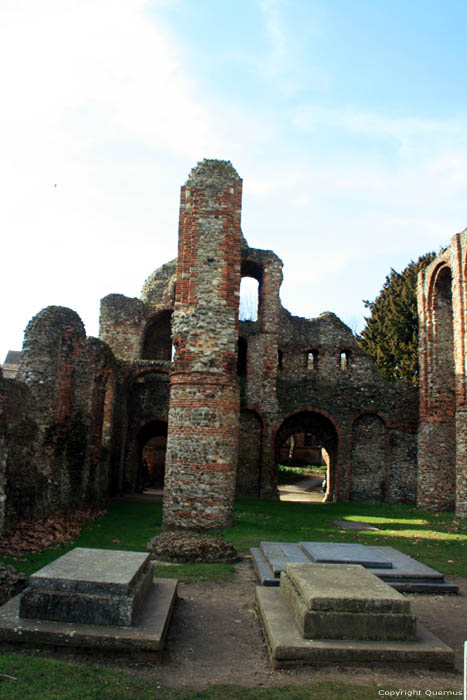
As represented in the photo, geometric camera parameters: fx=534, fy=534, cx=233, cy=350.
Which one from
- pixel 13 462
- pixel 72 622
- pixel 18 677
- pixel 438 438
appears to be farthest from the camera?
pixel 438 438

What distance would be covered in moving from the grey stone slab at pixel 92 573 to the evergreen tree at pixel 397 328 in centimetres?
2762

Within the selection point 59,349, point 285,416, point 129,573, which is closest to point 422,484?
point 285,416

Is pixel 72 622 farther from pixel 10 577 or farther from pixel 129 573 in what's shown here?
pixel 10 577

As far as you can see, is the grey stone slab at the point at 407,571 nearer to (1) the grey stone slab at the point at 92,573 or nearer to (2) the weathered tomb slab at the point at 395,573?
(2) the weathered tomb slab at the point at 395,573

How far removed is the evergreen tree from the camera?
3223 centimetres

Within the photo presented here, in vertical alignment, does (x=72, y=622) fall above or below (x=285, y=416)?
below

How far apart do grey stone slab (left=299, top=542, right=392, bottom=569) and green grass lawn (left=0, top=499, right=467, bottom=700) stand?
130 cm

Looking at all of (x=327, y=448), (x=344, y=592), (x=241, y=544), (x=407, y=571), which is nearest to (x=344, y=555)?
(x=407, y=571)

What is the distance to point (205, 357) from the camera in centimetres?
1221

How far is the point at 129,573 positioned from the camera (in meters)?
5.07

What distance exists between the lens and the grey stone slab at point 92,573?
471cm

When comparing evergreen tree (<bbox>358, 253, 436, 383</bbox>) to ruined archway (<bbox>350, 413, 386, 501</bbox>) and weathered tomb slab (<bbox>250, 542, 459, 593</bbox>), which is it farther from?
weathered tomb slab (<bbox>250, 542, 459, 593</bbox>)

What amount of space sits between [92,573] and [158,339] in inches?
835

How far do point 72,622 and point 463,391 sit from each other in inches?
587
